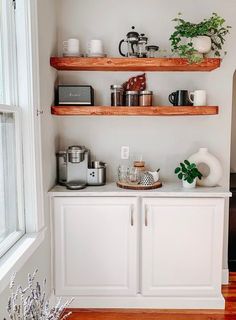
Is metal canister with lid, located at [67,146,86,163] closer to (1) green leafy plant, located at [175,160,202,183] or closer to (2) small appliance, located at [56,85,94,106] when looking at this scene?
(2) small appliance, located at [56,85,94,106]

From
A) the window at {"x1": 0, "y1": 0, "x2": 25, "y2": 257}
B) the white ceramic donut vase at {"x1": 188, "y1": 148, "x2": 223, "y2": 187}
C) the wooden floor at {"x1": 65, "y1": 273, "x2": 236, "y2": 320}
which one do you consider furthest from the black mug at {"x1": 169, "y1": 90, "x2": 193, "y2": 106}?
the wooden floor at {"x1": 65, "y1": 273, "x2": 236, "y2": 320}

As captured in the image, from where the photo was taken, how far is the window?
2.00m

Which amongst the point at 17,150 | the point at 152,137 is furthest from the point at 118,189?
the point at 17,150

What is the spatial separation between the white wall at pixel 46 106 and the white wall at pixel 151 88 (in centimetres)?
23

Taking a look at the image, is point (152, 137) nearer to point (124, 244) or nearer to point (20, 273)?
point (124, 244)

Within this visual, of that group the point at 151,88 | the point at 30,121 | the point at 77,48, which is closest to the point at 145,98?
the point at 151,88

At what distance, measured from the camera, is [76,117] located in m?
2.98

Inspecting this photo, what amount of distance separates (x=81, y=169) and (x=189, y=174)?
2.84ft

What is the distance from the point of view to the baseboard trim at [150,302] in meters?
2.67

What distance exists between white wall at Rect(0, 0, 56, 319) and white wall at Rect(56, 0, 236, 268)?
0.75 ft

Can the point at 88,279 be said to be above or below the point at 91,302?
above

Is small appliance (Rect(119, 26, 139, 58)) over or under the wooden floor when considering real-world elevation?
over

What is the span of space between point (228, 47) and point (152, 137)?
3.25 feet

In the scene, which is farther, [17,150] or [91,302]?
[91,302]
